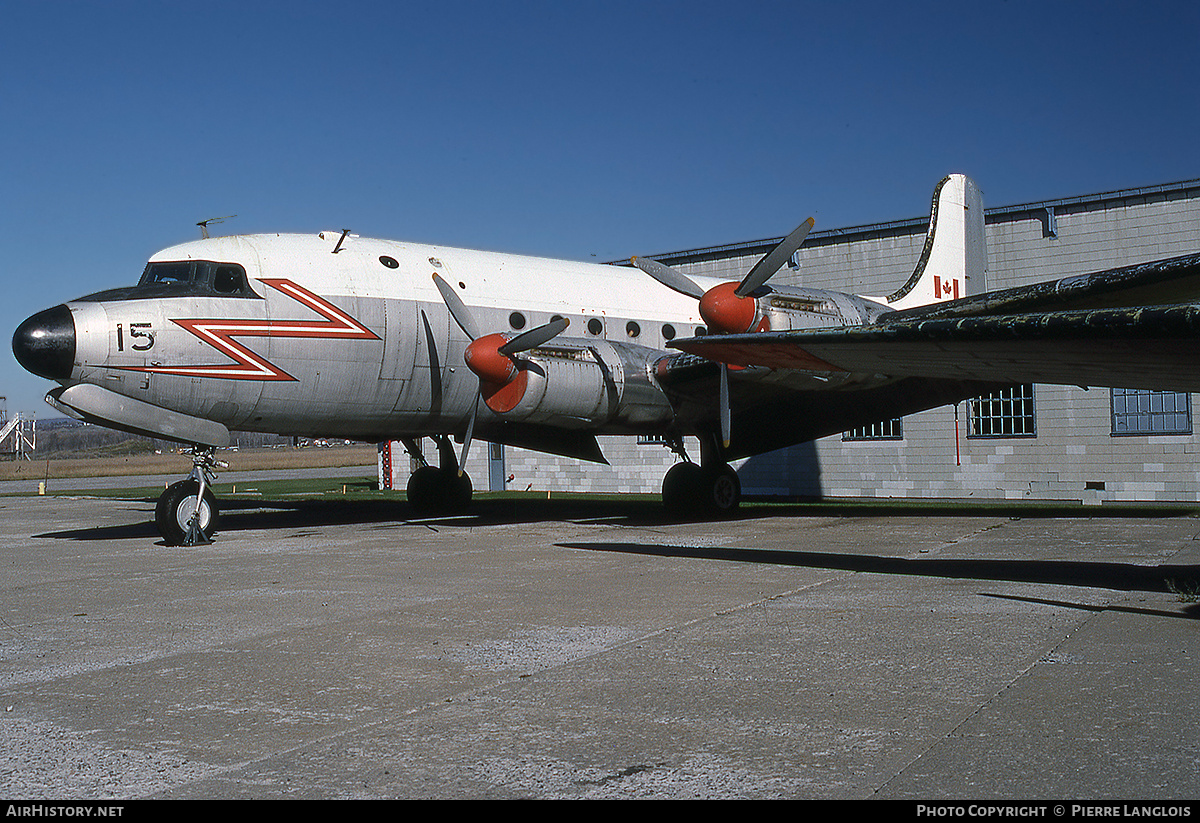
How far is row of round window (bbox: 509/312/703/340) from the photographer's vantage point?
1744cm

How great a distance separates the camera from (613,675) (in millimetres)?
6301

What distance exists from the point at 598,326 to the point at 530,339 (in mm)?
3902

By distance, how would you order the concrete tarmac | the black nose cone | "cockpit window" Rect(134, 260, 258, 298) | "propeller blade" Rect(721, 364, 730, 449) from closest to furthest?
the concrete tarmac, the black nose cone, "cockpit window" Rect(134, 260, 258, 298), "propeller blade" Rect(721, 364, 730, 449)

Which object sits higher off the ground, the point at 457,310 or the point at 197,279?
the point at 197,279

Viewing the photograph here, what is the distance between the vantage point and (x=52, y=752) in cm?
489

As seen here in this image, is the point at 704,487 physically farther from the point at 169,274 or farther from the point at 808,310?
the point at 169,274

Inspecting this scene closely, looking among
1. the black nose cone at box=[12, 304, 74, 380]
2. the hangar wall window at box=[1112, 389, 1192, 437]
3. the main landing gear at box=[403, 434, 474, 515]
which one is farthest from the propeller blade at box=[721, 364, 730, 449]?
the hangar wall window at box=[1112, 389, 1192, 437]

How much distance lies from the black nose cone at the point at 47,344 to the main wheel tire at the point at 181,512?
2262 millimetres

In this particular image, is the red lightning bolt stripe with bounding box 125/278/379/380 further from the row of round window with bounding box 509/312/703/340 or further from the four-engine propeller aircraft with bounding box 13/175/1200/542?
the row of round window with bounding box 509/312/703/340

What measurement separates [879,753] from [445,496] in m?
16.4

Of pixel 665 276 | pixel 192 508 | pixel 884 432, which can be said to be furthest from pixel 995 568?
pixel 884 432

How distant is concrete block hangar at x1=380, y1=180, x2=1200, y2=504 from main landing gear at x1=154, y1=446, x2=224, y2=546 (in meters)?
13.9

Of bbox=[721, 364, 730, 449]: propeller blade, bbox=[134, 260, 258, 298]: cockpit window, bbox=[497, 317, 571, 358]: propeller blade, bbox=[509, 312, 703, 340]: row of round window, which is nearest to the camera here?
bbox=[134, 260, 258, 298]: cockpit window

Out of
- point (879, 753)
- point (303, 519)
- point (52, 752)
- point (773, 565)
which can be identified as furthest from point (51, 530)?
point (879, 753)
